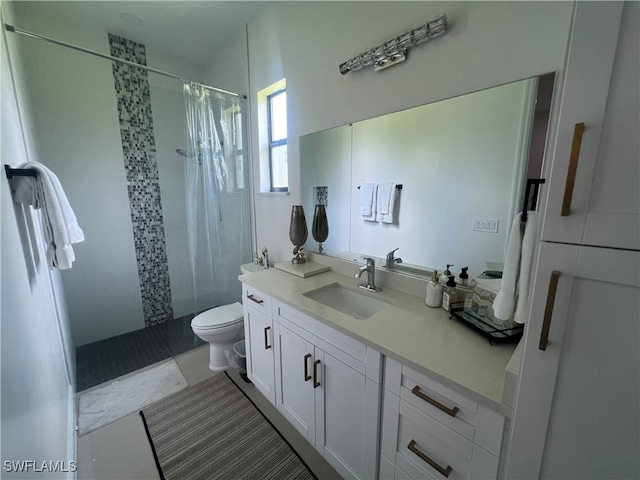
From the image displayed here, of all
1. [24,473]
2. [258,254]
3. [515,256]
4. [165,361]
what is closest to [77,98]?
[258,254]

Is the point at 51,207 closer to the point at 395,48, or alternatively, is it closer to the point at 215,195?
the point at 215,195

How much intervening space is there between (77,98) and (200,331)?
224 cm

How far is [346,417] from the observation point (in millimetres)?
1148

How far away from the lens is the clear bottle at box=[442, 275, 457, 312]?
114cm

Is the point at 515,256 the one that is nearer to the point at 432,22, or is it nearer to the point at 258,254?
the point at 432,22

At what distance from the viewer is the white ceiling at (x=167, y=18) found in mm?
1911

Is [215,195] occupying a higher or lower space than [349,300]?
higher

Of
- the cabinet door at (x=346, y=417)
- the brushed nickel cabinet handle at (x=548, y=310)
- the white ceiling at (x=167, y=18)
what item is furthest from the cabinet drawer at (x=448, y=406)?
the white ceiling at (x=167, y=18)

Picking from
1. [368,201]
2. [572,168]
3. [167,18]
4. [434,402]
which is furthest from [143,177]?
[572,168]

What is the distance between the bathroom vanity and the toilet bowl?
0.52 meters

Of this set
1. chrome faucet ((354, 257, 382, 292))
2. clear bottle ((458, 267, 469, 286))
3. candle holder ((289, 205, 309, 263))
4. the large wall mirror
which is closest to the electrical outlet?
the large wall mirror

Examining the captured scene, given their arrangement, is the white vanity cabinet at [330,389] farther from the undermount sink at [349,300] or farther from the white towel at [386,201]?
the white towel at [386,201]

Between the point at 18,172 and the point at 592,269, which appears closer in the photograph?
the point at 592,269

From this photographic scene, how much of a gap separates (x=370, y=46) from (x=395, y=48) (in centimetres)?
20
